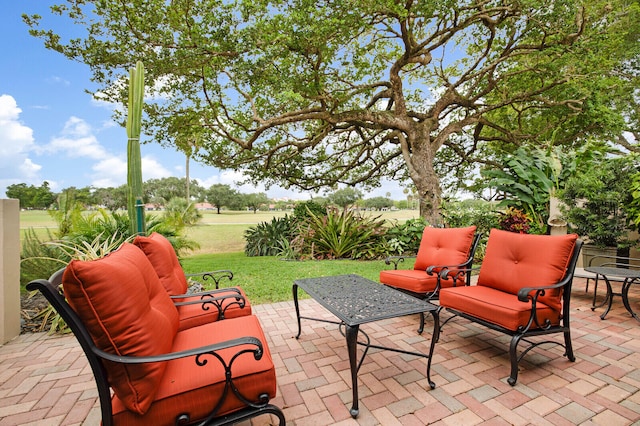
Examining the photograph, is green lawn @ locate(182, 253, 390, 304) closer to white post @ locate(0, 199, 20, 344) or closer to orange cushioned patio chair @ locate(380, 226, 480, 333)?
orange cushioned patio chair @ locate(380, 226, 480, 333)

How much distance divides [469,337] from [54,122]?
24.3ft

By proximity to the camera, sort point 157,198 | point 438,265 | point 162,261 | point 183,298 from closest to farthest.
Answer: point 162,261 < point 183,298 < point 438,265 < point 157,198

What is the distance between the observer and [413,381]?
2.11m

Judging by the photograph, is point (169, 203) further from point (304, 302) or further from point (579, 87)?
point (579, 87)

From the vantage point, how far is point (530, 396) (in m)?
1.92

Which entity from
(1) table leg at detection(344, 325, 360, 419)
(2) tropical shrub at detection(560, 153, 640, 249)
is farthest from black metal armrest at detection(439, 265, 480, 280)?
(2) tropical shrub at detection(560, 153, 640, 249)

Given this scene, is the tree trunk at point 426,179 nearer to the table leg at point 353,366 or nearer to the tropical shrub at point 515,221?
the tropical shrub at point 515,221

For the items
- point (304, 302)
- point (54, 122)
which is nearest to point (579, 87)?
point (304, 302)

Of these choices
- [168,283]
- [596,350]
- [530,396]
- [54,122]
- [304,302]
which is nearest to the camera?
[530,396]

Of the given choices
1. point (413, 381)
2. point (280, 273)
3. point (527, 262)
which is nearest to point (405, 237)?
point (280, 273)

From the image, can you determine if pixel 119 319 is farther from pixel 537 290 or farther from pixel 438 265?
pixel 438 265

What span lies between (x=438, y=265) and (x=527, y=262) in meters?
0.87

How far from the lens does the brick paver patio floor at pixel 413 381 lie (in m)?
1.77

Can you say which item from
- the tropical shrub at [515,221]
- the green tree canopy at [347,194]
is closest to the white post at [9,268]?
the tropical shrub at [515,221]
